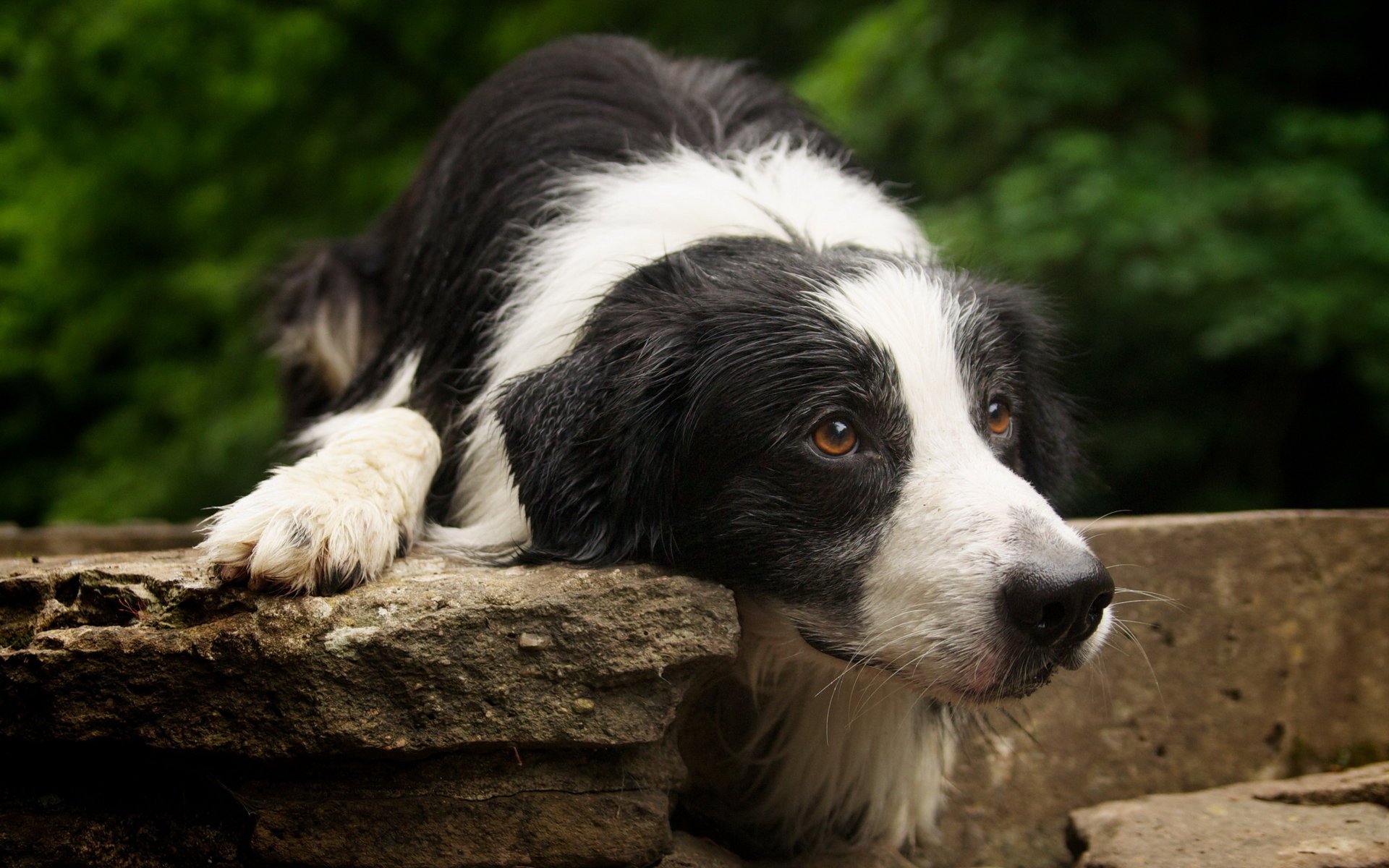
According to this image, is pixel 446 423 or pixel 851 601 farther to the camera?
pixel 446 423

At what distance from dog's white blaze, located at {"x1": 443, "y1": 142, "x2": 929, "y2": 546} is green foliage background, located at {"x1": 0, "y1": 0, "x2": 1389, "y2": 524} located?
51 cm

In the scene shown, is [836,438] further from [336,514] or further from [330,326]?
[330,326]

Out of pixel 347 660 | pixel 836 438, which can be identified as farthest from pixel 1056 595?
pixel 347 660

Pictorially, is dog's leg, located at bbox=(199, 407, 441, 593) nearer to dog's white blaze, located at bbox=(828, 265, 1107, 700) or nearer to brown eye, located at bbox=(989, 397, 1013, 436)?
dog's white blaze, located at bbox=(828, 265, 1107, 700)

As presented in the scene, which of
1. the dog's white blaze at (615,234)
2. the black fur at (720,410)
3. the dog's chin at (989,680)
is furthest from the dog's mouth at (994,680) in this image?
the dog's white blaze at (615,234)

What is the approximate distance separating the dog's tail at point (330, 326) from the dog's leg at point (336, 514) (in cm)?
108

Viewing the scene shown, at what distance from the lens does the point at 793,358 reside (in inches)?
90.5

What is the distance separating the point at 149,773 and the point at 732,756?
113 cm

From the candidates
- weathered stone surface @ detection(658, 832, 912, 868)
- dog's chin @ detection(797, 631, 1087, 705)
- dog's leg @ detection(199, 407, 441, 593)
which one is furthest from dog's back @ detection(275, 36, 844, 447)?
dog's chin @ detection(797, 631, 1087, 705)

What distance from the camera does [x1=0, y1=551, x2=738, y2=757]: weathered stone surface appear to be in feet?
6.46

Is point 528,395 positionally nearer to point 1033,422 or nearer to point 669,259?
point 669,259

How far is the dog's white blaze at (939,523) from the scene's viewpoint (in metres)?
2.05

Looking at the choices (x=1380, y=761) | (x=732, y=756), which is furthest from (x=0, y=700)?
(x=1380, y=761)

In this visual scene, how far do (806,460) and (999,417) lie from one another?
519 millimetres
